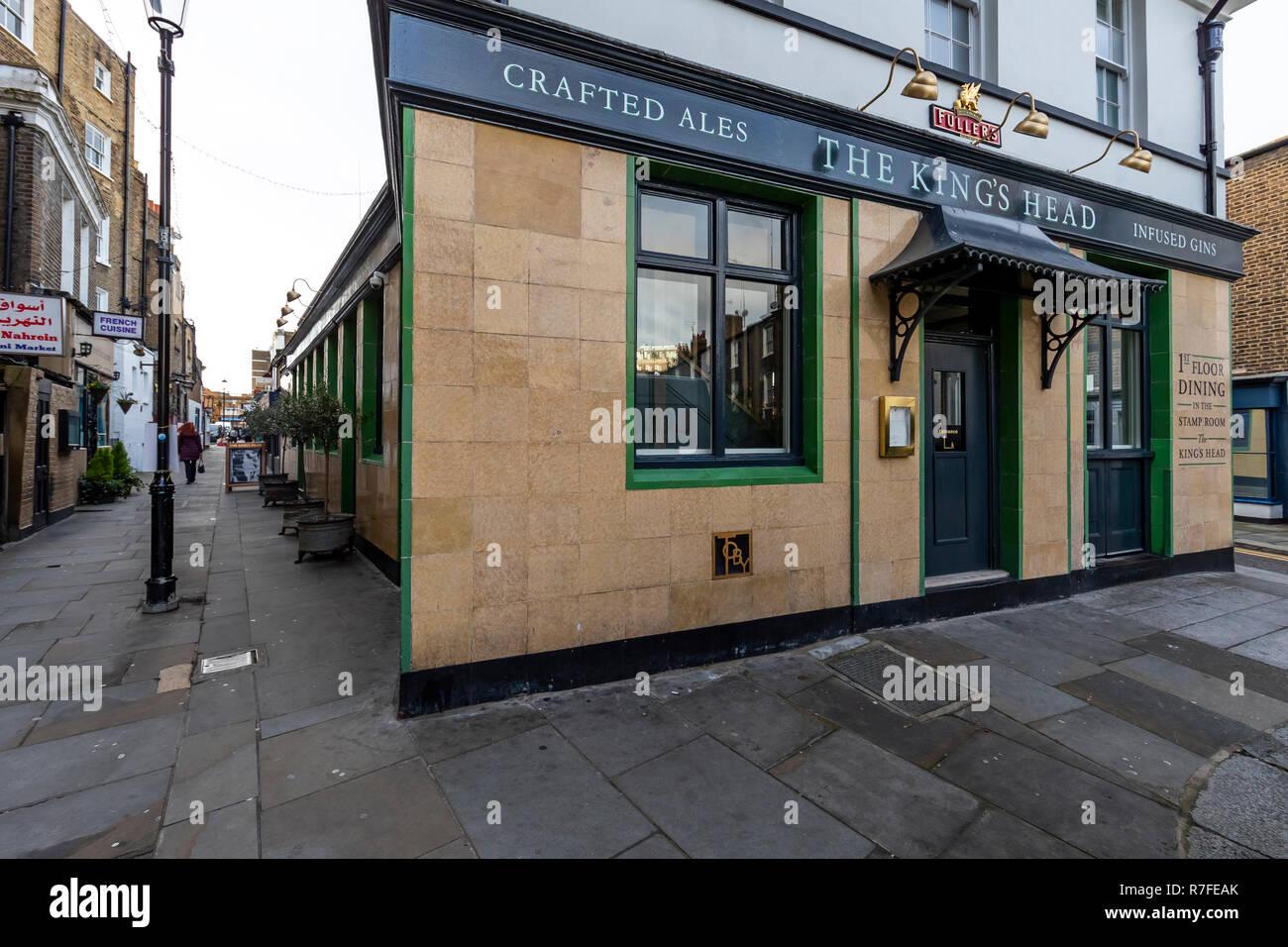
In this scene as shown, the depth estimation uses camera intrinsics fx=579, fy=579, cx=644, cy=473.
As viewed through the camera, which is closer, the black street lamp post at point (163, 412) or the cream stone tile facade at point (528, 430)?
the cream stone tile facade at point (528, 430)

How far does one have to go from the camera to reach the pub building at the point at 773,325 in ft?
15.0

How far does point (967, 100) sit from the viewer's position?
698 centimetres

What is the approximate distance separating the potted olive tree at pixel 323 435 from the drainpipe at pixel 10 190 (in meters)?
8.79

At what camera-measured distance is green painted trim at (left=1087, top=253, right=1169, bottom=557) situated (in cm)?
889

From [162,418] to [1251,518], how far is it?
2389 centimetres

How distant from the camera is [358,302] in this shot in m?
10.2

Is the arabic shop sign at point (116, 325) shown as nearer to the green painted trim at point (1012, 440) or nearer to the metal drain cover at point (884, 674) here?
the metal drain cover at point (884, 674)

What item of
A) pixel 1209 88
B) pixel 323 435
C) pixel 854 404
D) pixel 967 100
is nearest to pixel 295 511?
pixel 323 435

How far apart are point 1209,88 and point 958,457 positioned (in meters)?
8.20
